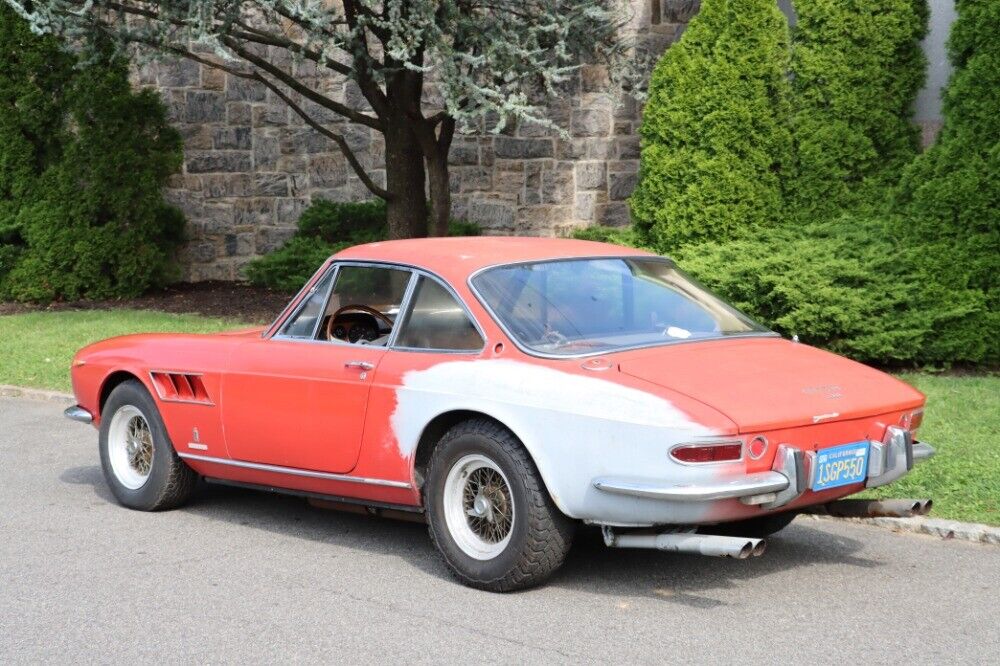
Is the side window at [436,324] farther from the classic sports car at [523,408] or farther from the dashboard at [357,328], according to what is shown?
the dashboard at [357,328]

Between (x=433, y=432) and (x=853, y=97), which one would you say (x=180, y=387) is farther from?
(x=853, y=97)

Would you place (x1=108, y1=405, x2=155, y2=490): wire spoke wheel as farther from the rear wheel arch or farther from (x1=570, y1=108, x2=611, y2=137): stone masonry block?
(x1=570, y1=108, x2=611, y2=137): stone masonry block

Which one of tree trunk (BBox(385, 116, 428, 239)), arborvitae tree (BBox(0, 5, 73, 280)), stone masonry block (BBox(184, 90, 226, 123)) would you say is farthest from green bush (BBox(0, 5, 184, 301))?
tree trunk (BBox(385, 116, 428, 239))

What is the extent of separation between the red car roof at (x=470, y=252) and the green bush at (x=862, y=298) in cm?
462

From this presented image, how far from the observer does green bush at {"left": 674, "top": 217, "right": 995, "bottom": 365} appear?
443 inches

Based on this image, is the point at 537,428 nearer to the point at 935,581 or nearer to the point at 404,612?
the point at 404,612

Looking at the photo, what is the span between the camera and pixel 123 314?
16.8m

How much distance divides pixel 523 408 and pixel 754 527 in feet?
5.32

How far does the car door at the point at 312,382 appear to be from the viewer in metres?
→ 6.60

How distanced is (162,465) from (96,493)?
925 mm

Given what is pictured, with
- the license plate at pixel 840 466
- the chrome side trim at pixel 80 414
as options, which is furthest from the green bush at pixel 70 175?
the license plate at pixel 840 466

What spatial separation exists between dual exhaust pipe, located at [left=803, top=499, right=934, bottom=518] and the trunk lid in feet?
1.48

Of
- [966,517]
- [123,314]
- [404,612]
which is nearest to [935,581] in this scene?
[966,517]

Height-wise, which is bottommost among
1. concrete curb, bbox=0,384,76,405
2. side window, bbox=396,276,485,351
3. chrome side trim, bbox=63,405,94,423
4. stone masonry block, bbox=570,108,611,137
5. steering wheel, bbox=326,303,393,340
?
concrete curb, bbox=0,384,76,405
